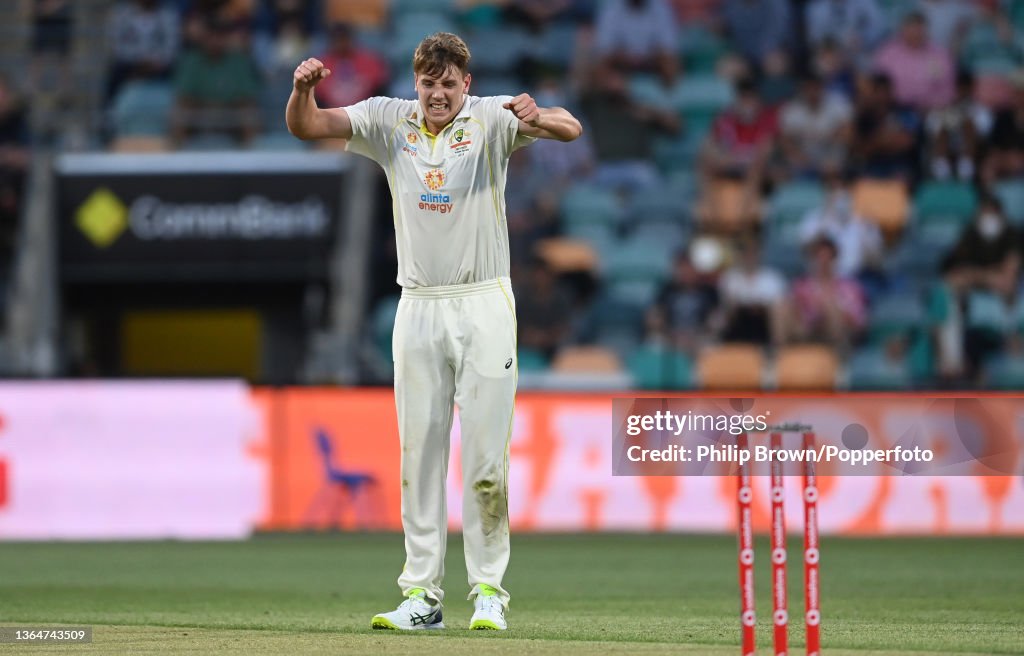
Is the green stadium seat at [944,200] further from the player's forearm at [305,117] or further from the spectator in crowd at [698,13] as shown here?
the player's forearm at [305,117]

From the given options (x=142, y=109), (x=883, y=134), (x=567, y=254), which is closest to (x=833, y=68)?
(x=883, y=134)

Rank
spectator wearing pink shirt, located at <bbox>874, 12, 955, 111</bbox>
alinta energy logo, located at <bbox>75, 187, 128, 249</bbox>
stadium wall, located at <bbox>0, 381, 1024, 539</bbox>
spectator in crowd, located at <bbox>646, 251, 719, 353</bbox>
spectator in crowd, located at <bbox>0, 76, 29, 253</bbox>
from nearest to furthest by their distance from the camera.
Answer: stadium wall, located at <bbox>0, 381, 1024, 539</bbox> < spectator in crowd, located at <bbox>646, 251, 719, 353</bbox> < alinta energy logo, located at <bbox>75, 187, 128, 249</bbox> < spectator in crowd, located at <bbox>0, 76, 29, 253</bbox> < spectator wearing pink shirt, located at <bbox>874, 12, 955, 111</bbox>

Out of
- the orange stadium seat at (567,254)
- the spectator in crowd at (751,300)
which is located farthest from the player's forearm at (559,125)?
the orange stadium seat at (567,254)

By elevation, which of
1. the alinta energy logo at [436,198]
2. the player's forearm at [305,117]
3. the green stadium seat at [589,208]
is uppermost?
the green stadium seat at [589,208]

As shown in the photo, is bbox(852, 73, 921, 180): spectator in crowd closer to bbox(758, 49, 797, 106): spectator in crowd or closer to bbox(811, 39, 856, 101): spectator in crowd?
bbox(811, 39, 856, 101): spectator in crowd

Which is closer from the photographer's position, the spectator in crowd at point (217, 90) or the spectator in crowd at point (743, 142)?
the spectator in crowd at point (743, 142)

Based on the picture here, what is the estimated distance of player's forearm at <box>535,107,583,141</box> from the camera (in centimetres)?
684

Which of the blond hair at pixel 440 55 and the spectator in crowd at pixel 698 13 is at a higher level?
the spectator in crowd at pixel 698 13

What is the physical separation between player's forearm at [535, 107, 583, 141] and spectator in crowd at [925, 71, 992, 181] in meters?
11.2

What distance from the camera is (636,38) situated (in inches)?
730

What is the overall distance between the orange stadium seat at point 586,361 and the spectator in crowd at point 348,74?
3582 millimetres

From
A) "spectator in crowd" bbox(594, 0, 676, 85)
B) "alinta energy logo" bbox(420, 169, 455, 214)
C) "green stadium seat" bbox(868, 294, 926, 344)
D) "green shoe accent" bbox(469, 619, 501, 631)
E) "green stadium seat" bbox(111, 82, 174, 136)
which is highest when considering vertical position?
"spectator in crowd" bbox(594, 0, 676, 85)

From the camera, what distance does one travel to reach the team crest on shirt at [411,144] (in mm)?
7133

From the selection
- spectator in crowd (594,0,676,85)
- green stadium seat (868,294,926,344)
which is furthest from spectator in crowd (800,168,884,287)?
spectator in crowd (594,0,676,85)
